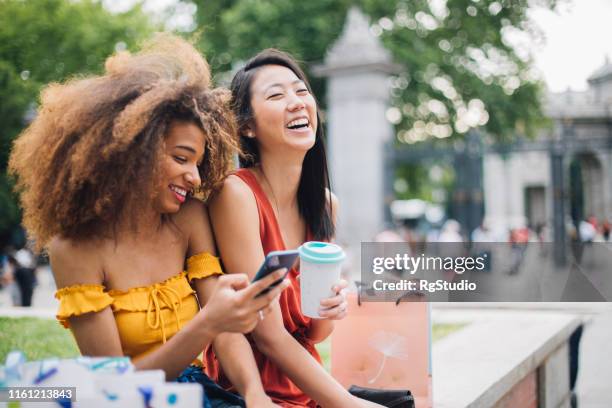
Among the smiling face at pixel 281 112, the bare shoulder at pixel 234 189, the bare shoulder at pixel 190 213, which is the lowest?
the bare shoulder at pixel 190 213

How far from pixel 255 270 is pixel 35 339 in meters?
3.22

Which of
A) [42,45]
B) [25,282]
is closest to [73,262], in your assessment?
[25,282]

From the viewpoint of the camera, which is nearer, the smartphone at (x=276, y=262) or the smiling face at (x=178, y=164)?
the smartphone at (x=276, y=262)

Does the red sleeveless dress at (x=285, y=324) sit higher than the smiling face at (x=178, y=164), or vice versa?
the smiling face at (x=178, y=164)

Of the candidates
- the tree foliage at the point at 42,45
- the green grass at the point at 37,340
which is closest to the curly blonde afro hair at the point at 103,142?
the green grass at the point at 37,340

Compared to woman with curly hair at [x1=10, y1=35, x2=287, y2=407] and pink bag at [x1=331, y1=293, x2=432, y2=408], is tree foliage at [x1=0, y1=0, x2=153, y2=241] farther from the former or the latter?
woman with curly hair at [x1=10, y1=35, x2=287, y2=407]

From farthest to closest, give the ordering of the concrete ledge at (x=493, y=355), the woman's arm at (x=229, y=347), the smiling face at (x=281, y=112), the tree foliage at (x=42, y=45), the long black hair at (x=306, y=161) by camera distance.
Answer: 1. the tree foliage at (x=42, y=45)
2. the concrete ledge at (x=493, y=355)
3. the long black hair at (x=306, y=161)
4. the smiling face at (x=281, y=112)
5. the woman's arm at (x=229, y=347)

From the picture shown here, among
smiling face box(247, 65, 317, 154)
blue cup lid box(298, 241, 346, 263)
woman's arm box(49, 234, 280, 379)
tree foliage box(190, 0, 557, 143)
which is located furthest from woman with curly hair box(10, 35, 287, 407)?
tree foliage box(190, 0, 557, 143)

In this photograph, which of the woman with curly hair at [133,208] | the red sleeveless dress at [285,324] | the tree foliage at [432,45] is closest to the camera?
the woman with curly hair at [133,208]

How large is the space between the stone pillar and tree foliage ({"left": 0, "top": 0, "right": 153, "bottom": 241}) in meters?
4.86

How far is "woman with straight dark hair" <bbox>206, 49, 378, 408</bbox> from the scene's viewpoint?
6.98ft

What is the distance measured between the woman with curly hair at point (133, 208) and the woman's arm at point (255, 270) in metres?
0.11

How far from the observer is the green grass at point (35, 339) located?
413 cm

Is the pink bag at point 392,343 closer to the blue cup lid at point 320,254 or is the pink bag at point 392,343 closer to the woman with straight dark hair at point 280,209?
the woman with straight dark hair at point 280,209
